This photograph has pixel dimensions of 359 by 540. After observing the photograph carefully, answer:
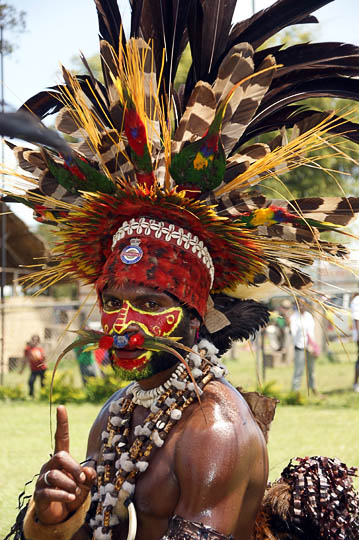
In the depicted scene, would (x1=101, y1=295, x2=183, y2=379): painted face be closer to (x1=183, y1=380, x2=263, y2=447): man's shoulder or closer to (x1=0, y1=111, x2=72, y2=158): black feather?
(x1=183, y1=380, x2=263, y2=447): man's shoulder

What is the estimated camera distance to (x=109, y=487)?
9.45 ft

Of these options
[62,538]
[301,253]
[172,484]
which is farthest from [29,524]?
[301,253]

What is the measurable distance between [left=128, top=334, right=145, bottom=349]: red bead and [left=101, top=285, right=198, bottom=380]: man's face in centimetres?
2

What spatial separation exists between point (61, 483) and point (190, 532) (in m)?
0.51

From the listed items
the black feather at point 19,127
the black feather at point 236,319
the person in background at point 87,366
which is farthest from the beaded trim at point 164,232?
the person in background at point 87,366

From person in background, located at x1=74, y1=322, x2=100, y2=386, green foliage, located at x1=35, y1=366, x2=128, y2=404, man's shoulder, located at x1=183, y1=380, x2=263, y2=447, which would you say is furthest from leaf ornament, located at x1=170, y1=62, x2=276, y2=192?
person in background, located at x1=74, y1=322, x2=100, y2=386

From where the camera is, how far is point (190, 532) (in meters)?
2.44

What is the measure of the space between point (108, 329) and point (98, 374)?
1045cm

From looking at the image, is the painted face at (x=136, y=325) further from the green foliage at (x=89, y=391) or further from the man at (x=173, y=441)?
the green foliage at (x=89, y=391)

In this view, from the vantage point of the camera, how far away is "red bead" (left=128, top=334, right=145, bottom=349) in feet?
8.94

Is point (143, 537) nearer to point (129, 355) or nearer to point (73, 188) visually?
point (129, 355)

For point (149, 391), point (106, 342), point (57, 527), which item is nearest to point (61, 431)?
point (57, 527)

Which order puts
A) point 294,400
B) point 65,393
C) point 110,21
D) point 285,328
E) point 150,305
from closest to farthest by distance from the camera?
point 150,305 → point 110,21 → point 294,400 → point 65,393 → point 285,328

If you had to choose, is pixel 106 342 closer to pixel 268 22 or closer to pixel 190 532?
pixel 190 532
